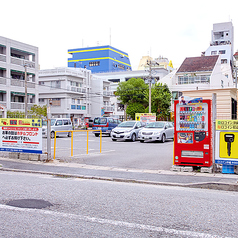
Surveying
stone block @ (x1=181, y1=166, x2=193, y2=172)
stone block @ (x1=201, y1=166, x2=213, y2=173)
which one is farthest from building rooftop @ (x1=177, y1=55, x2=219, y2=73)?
stone block @ (x1=201, y1=166, x2=213, y2=173)

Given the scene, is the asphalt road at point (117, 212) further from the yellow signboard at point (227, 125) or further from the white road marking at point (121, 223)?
the yellow signboard at point (227, 125)

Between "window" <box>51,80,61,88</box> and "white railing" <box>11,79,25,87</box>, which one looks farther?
"window" <box>51,80,61,88</box>

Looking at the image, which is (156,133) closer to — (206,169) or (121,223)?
(206,169)

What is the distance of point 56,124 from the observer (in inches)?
1193

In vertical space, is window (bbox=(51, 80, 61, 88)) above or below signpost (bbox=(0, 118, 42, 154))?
above

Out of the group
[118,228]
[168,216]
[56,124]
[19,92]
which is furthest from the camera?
[19,92]

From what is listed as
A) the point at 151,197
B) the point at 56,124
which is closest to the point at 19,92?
the point at 56,124

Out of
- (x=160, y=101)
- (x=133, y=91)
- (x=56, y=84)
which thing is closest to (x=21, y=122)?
(x=160, y=101)

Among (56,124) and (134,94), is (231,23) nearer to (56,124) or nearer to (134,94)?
(134,94)

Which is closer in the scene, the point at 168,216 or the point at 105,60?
the point at 168,216

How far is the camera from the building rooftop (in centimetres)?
5709

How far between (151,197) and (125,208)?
3.57 ft

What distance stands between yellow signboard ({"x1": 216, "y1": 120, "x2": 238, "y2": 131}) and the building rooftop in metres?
49.2

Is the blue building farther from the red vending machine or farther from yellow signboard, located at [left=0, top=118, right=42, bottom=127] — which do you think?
the red vending machine
